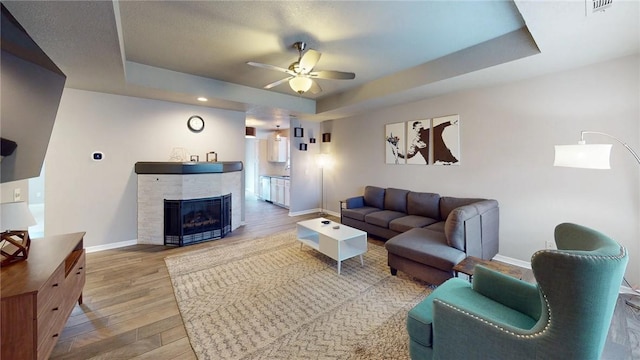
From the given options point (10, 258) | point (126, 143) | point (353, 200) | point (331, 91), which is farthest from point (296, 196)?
point (10, 258)

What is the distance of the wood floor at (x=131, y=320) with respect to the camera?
1815 mm

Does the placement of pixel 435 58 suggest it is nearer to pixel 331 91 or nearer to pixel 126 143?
pixel 331 91

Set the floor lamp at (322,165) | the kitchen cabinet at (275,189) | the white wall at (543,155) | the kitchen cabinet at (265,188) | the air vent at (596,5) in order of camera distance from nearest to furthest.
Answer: the air vent at (596,5)
the white wall at (543,155)
the floor lamp at (322,165)
the kitchen cabinet at (275,189)
the kitchen cabinet at (265,188)

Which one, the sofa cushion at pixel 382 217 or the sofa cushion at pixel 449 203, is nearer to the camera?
the sofa cushion at pixel 449 203

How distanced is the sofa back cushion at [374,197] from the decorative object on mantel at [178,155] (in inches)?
142

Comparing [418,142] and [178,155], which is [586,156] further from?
[178,155]

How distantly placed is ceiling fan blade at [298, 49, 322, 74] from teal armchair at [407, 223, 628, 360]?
237 cm

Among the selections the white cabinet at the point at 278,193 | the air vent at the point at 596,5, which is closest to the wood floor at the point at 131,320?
the air vent at the point at 596,5

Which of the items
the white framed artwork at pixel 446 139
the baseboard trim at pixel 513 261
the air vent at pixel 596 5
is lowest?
the baseboard trim at pixel 513 261

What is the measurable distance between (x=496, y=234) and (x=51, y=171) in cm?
638

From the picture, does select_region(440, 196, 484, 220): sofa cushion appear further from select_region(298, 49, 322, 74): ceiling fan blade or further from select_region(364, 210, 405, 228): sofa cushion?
select_region(298, 49, 322, 74): ceiling fan blade

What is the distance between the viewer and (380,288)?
270cm

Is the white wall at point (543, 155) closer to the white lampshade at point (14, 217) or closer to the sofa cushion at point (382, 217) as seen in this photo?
the sofa cushion at point (382, 217)

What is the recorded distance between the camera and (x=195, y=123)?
4.62m
